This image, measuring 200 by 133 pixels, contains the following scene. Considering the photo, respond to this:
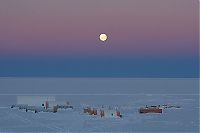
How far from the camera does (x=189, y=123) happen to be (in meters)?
10.6

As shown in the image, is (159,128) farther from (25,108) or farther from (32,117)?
(25,108)

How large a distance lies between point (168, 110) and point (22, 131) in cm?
567

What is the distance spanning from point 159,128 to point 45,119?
9.74 feet

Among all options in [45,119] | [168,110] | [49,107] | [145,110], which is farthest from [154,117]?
[49,107]

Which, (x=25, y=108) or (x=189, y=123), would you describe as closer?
(x=189, y=123)

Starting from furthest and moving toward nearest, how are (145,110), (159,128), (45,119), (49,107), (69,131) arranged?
(49,107) → (145,110) → (45,119) → (159,128) → (69,131)

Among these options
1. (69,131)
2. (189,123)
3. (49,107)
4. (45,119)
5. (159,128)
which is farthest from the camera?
(49,107)

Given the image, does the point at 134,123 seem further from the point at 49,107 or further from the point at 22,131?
the point at 49,107

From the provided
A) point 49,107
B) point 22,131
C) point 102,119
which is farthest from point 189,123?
point 49,107

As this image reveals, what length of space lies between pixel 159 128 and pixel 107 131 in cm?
121

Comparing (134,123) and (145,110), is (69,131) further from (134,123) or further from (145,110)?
(145,110)

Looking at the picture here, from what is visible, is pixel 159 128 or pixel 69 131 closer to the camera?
pixel 69 131

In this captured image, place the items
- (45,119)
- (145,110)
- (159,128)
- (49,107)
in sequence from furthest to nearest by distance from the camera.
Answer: (49,107)
(145,110)
(45,119)
(159,128)

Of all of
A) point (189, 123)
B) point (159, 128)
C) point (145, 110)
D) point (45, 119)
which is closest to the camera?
point (159, 128)
